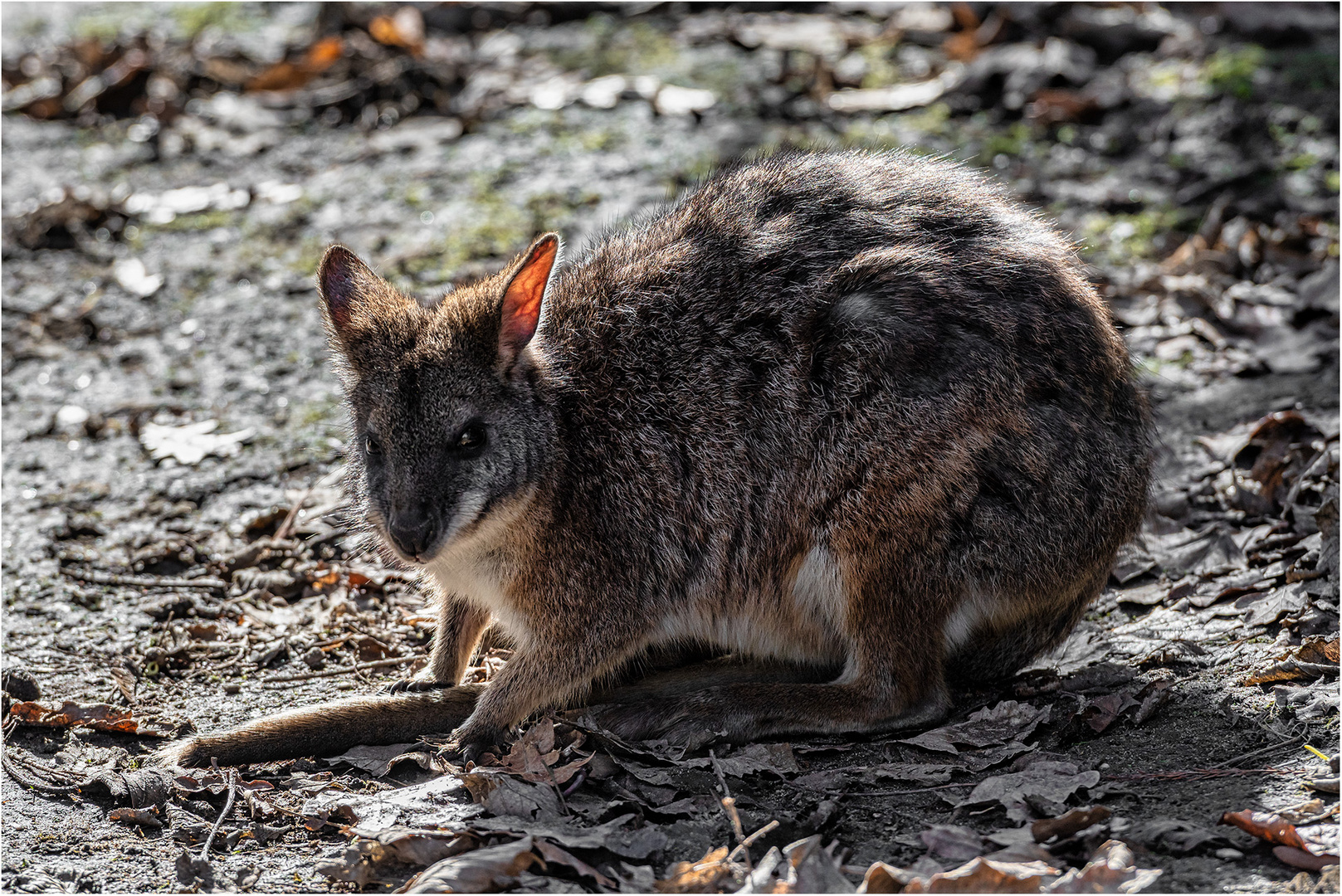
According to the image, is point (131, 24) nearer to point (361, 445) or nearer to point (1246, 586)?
point (361, 445)

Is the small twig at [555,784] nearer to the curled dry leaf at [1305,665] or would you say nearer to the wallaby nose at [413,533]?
the wallaby nose at [413,533]

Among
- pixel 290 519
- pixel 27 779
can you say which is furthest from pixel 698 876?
pixel 290 519

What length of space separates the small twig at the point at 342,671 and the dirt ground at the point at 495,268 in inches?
0.9

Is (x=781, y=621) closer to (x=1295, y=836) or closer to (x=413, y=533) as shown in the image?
(x=413, y=533)

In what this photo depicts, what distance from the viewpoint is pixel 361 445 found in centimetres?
444

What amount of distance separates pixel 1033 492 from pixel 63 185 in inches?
272

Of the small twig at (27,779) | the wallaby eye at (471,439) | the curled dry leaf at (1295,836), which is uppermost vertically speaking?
the wallaby eye at (471,439)

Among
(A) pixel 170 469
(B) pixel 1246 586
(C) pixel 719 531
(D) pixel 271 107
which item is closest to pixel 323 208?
(D) pixel 271 107

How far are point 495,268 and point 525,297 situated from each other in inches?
121

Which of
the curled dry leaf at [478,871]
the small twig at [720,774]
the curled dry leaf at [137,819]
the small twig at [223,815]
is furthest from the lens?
the small twig at [720,774]

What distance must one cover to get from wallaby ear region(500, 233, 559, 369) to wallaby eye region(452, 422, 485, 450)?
0.84ft

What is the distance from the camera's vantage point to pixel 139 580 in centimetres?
535

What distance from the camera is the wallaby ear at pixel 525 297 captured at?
14.0 feet

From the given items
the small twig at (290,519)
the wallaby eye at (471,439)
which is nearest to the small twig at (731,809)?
the wallaby eye at (471,439)
